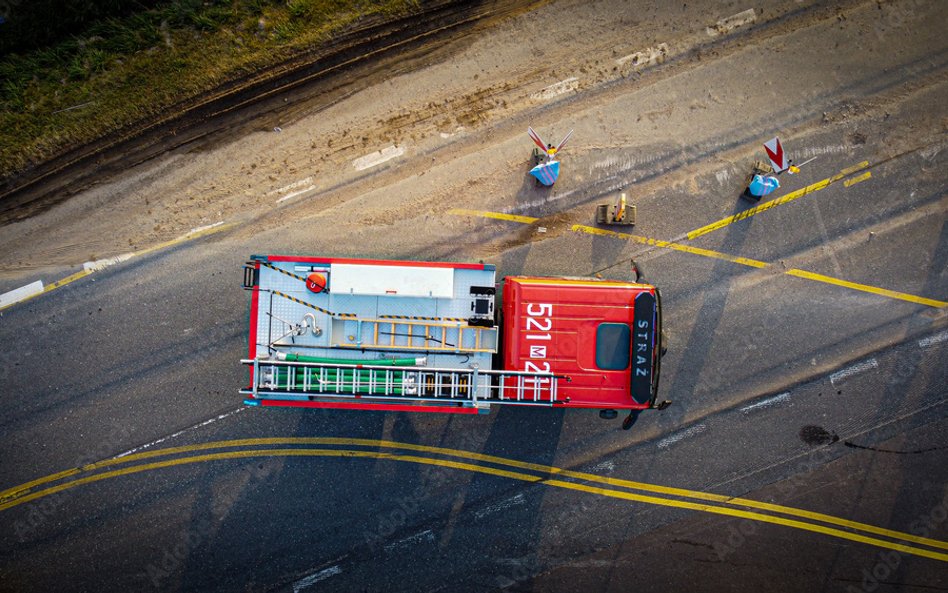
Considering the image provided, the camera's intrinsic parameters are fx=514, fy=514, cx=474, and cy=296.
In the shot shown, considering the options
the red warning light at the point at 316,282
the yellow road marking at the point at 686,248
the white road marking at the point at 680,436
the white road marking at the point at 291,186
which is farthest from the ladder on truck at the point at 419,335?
the white road marking at the point at 680,436

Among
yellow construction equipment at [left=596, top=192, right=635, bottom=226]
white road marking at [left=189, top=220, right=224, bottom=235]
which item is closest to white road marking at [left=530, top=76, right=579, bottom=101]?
yellow construction equipment at [left=596, top=192, right=635, bottom=226]

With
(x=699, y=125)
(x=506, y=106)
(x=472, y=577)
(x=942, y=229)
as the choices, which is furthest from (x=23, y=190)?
(x=942, y=229)

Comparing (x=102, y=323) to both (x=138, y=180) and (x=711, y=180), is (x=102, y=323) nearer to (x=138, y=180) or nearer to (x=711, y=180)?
→ (x=138, y=180)

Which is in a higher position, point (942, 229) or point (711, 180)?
point (711, 180)

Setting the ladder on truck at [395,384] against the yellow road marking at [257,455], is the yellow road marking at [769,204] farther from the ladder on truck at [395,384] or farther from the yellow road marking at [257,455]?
the yellow road marking at [257,455]

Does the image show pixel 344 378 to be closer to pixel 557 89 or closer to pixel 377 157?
pixel 377 157
